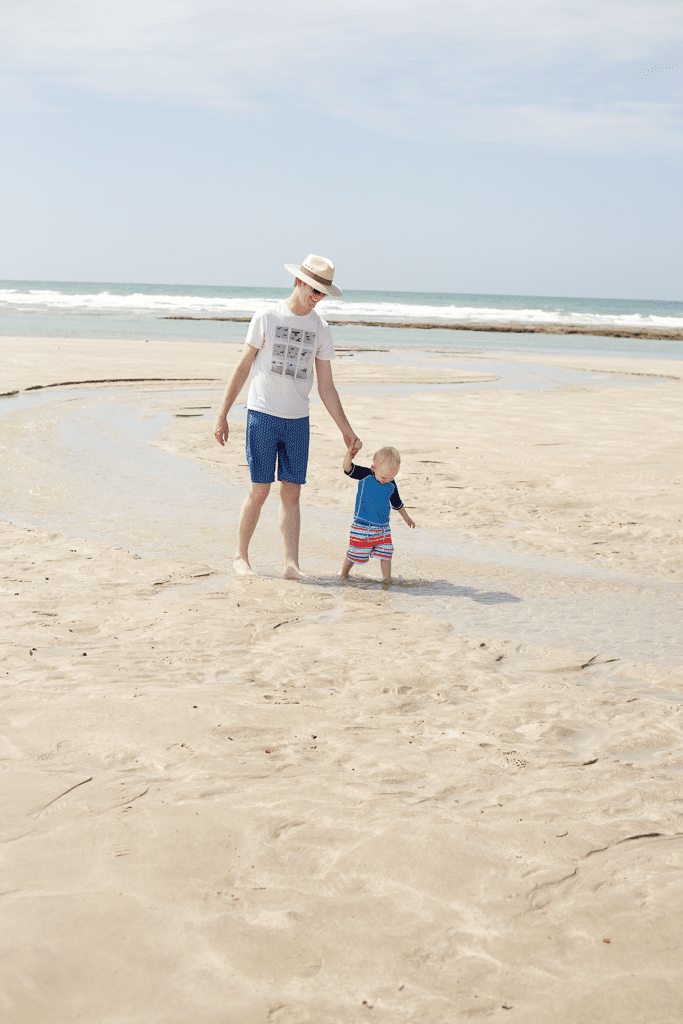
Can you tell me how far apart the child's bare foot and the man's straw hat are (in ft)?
5.60

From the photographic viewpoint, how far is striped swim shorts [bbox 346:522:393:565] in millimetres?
5875

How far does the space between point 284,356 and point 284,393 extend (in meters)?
0.22

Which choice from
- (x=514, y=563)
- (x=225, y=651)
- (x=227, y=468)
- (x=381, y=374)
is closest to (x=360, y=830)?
(x=225, y=651)

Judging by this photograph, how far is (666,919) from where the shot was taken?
252 cm

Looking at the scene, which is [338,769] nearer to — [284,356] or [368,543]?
[368,543]

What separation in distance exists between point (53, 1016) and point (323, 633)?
276 centimetres

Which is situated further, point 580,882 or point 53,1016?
point 580,882

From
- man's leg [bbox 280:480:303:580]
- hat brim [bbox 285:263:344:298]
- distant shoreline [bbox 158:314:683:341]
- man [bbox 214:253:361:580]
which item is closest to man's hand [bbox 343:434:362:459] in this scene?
man [bbox 214:253:361:580]

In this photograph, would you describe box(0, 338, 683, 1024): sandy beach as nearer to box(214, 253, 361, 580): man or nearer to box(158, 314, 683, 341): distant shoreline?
box(214, 253, 361, 580): man

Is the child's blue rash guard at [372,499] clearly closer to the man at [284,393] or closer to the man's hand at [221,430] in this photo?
the man at [284,393]

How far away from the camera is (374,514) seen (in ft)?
19.4

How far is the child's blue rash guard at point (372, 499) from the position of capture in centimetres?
589

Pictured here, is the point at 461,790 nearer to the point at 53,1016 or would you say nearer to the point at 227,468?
the point at 53,1016

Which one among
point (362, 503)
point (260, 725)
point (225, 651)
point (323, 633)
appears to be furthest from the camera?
point (362, 503)
